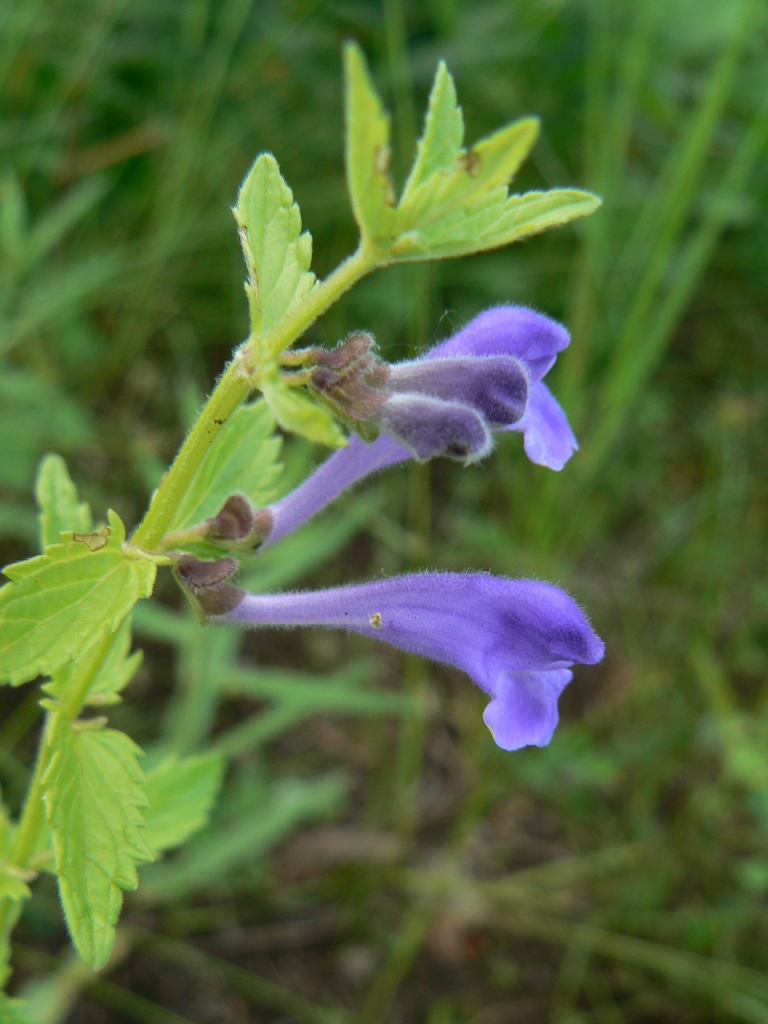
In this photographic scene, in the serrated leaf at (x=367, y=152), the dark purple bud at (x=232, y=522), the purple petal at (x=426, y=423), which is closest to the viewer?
the serrated leaf at (x=367, y=152)

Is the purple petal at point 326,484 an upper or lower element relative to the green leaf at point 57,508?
lower

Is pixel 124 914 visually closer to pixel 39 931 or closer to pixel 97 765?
pixel 39 931

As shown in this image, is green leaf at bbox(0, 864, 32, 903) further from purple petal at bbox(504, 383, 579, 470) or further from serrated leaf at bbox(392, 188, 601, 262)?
serrated leaf at bbox(392, 188, 601, 262)

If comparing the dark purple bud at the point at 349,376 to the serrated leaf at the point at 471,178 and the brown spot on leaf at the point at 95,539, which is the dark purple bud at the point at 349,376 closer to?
the serrated leaf at the point at 471,178

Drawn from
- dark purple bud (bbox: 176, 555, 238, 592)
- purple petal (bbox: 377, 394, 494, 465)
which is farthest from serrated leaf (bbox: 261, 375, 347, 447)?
dark purple bud (bbox: 176, 555, 238, 592)

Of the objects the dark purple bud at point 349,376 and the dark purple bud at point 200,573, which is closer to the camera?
the dark purple bud at point 349,376

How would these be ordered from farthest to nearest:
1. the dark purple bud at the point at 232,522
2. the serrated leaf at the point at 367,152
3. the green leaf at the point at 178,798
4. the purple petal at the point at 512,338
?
the green leaf at the point at 178,798 < the purple petal at the point at 512,338 < the dark purple bud at the point at 232,522 < the serrated leaf at the point at 367,152

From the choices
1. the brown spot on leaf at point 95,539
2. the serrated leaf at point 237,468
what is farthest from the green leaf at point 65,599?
the serrated leaf at point 237,468
